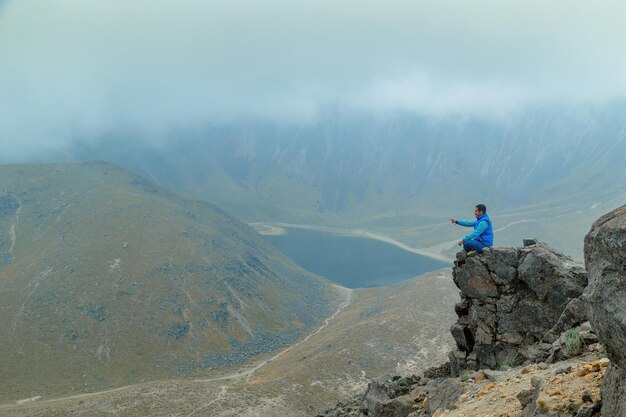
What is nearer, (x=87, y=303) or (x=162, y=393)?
(x=162, y=393)

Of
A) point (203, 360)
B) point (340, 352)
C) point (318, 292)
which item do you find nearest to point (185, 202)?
point (318, 292)

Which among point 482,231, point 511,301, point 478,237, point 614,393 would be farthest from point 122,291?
point 614,393

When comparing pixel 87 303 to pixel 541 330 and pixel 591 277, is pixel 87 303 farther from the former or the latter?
pixel 591 277

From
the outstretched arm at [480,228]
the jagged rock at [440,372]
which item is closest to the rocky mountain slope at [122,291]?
the jagged rock at [440,372]

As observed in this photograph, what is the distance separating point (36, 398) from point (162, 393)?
1245 inches

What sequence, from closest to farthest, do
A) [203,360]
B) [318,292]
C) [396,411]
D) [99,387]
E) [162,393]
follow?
[396,411], [162,393], [99,387], [203,360], [318,292]

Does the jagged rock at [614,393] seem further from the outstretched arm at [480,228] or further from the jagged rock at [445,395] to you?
the outstretched arm at [480,228]

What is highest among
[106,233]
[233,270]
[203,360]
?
[106,233]

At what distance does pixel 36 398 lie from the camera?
81375 millimetres

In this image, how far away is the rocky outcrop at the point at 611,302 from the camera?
325 inches

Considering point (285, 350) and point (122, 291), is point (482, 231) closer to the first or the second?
point (285, 350)

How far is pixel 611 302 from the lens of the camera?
845 cm

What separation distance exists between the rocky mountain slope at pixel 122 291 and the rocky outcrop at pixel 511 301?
86589 millimetres

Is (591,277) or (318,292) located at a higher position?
(591,277)
